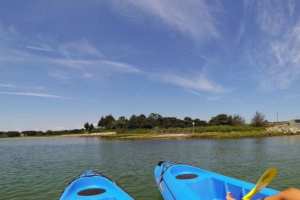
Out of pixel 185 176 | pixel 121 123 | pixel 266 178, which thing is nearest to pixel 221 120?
pixel 121 123

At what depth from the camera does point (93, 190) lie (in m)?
8.83

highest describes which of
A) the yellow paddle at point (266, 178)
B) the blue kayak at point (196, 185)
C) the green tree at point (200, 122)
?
the green tree at point (200, 122)

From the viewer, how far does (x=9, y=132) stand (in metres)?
Answer: 138

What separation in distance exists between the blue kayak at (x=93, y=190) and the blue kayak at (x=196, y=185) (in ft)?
4.49

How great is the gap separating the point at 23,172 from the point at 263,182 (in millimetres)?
16013

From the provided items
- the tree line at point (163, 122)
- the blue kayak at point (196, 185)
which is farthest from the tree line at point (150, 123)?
the blue kayak at point (196, 185)

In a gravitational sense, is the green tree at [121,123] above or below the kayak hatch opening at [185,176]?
above

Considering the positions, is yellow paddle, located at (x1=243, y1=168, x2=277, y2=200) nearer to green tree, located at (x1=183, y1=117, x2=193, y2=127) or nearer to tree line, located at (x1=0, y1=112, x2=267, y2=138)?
tree line, located at (x1=0, y1=112, x2=267, y2=138)

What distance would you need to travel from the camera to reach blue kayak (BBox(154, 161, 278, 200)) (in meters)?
7.56

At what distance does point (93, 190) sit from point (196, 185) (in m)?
3.09

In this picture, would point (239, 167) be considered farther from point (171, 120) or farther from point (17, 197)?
point (171, 120)

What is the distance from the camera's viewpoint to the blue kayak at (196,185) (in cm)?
756

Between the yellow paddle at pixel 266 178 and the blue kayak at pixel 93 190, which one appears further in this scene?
→ the blue kayak at pixel 93 190

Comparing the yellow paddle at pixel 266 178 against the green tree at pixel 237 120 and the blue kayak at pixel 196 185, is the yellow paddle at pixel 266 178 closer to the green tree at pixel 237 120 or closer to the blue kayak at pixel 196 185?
the blue kayak at pixel 196 185
